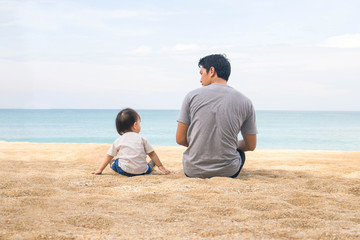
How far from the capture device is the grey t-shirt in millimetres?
3404

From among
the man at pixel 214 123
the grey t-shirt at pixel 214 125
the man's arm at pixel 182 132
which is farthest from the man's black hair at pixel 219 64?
the man's arm at pixel 182 132

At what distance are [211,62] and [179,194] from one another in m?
1.51

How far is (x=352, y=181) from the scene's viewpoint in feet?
12.0

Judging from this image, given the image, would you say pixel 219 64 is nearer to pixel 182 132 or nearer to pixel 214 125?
pixel 214 125

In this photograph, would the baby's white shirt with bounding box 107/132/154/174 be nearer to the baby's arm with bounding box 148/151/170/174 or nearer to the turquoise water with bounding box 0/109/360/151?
the baby's arm with bounding box 148/151/170/174

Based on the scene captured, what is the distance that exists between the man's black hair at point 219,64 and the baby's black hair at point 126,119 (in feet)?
3.42

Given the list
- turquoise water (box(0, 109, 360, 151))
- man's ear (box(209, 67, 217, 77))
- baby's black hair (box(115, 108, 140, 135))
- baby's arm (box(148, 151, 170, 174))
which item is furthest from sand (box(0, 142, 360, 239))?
turquoise water (box(0, 109, 360, 151))

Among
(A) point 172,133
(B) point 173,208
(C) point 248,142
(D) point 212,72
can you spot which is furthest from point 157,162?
(A) point 172,133

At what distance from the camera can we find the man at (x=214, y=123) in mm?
3408

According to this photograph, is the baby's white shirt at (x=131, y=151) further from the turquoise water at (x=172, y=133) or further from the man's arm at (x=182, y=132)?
the turquoise water at (x=172, y=133)

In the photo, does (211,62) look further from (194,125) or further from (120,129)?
(120,129)

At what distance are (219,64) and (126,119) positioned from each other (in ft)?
4.13

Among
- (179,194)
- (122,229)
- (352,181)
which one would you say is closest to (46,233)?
(122,229)

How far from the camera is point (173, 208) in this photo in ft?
7.71
